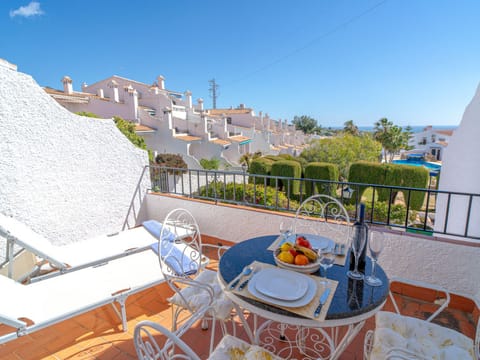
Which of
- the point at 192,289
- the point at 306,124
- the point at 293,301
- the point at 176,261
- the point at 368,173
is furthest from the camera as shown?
the point at 306,124

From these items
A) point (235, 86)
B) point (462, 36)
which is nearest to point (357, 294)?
point (462, 36)

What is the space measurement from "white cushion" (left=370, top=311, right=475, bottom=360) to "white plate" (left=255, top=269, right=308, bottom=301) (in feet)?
Result: 1.54

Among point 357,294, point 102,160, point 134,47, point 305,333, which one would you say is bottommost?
point 305,333

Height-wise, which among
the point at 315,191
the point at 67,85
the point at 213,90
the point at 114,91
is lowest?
the point at 315,191

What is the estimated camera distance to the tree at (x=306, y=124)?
161 ft

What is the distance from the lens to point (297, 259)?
137cm

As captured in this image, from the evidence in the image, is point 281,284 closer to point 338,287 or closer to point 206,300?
point 338,287

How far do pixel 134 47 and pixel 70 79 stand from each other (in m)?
4.69

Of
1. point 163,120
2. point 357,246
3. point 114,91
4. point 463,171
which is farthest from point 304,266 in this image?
point 114,91

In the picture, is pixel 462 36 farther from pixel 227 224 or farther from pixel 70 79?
pixel 70 79

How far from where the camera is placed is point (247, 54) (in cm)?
2084

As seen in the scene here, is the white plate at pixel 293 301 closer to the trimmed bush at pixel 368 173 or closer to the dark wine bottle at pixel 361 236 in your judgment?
the dark wine bottle at pixel 361 236

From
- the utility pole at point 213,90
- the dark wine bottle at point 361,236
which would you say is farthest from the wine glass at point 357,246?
the utility pole at point 213,90

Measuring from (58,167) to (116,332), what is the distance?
2096 millimetres
